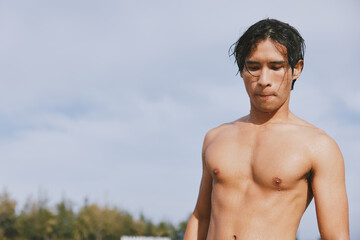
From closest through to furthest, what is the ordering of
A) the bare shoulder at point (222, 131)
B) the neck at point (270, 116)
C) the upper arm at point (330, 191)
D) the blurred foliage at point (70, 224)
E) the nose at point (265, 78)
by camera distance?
1. the upper arm at point (330, 191)
2. the nose at point (265, 78)
3. the neck at point (270, 116)
4. the bare shoulder at point (222, 131)
5. the blurred foliage at point (70, 224)

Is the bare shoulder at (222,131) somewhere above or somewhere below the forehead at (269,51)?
below

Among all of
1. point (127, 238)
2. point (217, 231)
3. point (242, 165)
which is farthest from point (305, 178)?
point (127, 238)

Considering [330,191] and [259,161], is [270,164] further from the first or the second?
[330,191]

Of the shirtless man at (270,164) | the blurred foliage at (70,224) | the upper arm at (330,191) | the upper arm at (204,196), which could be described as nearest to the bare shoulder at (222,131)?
the shirtless man at (270,164)

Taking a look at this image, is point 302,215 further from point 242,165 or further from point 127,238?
point 127,238

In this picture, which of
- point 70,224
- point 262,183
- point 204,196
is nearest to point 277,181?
point 262,183

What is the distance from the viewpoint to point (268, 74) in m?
3.63

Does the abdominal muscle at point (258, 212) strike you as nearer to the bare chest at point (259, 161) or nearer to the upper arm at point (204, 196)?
the bare chest at point (259, 161)

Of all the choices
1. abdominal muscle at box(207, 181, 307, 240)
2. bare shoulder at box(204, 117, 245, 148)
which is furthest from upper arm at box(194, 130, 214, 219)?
abdominal muscle at box(207, 181, 307, 240)

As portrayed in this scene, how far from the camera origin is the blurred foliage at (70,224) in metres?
42.8

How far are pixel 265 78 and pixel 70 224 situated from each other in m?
44.1

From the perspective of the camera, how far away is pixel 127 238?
152ft

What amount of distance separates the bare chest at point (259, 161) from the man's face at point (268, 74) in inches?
12.0

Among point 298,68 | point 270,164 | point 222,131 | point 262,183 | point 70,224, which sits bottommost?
point 70,224
